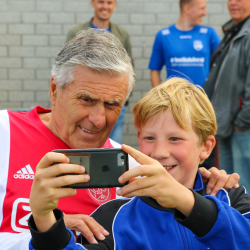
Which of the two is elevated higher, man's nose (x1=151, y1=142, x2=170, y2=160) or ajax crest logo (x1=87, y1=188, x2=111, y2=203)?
man's nose (x1=151, y1=142, x2=170, y2=160)

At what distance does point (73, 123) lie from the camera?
5.93ft

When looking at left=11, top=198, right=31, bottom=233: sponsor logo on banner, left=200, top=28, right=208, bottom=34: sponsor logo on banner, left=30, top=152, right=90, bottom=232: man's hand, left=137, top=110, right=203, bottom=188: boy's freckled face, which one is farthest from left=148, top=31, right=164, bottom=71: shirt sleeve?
left=30, top=152, right=90, bottom=232: man's hand

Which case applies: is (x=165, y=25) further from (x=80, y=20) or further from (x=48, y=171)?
(x=48, y=171)

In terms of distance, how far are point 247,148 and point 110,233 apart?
2.25 metres

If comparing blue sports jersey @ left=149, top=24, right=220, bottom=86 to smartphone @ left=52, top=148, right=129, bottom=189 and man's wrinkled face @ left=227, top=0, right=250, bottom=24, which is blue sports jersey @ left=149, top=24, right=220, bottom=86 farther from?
smartphone @ left=52, top=148, right=129, bottom=189

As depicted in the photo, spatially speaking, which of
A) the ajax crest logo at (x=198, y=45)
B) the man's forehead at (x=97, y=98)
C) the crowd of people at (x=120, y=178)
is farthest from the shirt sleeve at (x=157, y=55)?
the man's forehead at (x=97, y=98)

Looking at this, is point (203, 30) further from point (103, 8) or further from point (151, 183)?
point (151, 183)

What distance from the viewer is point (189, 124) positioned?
5.33 ft

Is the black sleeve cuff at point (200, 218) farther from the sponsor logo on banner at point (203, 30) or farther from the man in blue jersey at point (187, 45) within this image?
the sponsor logo on banner at point (203, 30)

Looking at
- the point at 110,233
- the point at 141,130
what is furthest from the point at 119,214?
the point at 141,130

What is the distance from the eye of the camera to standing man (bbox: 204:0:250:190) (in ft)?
11.0

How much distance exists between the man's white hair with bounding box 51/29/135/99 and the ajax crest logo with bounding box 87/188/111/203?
1.80ft

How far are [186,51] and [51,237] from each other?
3.80 meters

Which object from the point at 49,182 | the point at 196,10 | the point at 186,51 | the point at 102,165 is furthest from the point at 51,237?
the point at 196,10
